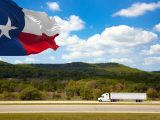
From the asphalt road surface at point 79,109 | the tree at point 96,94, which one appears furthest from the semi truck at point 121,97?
the asphalt road surface at point 79,109

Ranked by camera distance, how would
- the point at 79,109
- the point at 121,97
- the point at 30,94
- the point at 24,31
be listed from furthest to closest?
the point at 30,94
the point at 121,97
the point at 79,109
the point at 24,31

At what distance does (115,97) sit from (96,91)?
35.8 feet

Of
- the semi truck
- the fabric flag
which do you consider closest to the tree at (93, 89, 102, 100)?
the semi truck

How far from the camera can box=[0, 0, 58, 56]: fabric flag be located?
538 inches

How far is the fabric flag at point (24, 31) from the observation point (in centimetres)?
1366

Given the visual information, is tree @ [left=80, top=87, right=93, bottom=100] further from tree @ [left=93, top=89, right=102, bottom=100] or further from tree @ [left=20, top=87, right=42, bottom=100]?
tree @ [left=20, top=87, right=42, bottom=100]

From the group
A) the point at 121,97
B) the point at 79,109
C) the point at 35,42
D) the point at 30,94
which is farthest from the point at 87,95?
the point at 35,42

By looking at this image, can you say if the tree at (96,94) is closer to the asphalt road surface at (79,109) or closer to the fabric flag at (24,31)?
the asphalt road surface at (79,109)

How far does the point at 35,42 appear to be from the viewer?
14.5m

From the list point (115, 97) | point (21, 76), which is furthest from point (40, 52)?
point (21, 76)

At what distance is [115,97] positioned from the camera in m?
80.0

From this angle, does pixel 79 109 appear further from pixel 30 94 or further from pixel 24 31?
pixel 30 94

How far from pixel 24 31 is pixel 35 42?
1.82 ft

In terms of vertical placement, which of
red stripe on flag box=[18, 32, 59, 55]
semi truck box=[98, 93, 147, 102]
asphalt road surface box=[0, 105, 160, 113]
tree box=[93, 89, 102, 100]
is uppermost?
tree box=[93, 89, 102, 100]
